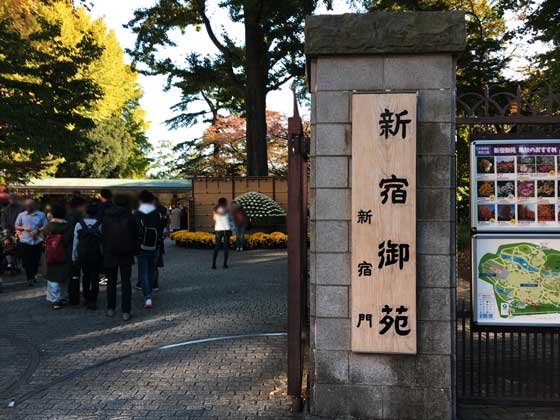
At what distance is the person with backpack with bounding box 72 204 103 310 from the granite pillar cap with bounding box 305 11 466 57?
17.7 feet

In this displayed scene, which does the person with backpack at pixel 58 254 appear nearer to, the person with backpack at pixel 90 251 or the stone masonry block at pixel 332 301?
the person with backpack at pixel 90 251

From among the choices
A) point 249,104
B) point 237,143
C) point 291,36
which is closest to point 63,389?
point 249,104

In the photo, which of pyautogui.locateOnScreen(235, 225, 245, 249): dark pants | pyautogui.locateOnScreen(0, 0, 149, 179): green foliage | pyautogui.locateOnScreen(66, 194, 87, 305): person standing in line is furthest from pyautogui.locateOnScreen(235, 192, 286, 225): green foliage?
pyautogui.locateOnScreen(66, 194, 87, 305): person standing in line

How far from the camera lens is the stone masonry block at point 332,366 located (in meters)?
3.93

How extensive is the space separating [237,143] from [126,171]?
10396 millimetres

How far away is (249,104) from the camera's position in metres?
21.0

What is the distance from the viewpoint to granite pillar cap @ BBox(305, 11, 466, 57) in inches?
148

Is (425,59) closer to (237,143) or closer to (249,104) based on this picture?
(249,104)

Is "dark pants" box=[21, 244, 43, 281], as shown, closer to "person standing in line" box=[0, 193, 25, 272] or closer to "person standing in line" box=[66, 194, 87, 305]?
"person standing in line" box=[0, 193, 25, 272]

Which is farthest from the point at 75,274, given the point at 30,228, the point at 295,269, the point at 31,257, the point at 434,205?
the point at 434,205

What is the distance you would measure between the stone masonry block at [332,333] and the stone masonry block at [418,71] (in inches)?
71.3

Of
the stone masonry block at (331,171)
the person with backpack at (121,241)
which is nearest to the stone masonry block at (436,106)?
the stone masonry block at (331,171)

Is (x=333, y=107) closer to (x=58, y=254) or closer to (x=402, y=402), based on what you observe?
(x=402, y=402)

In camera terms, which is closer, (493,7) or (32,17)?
(493,7)
